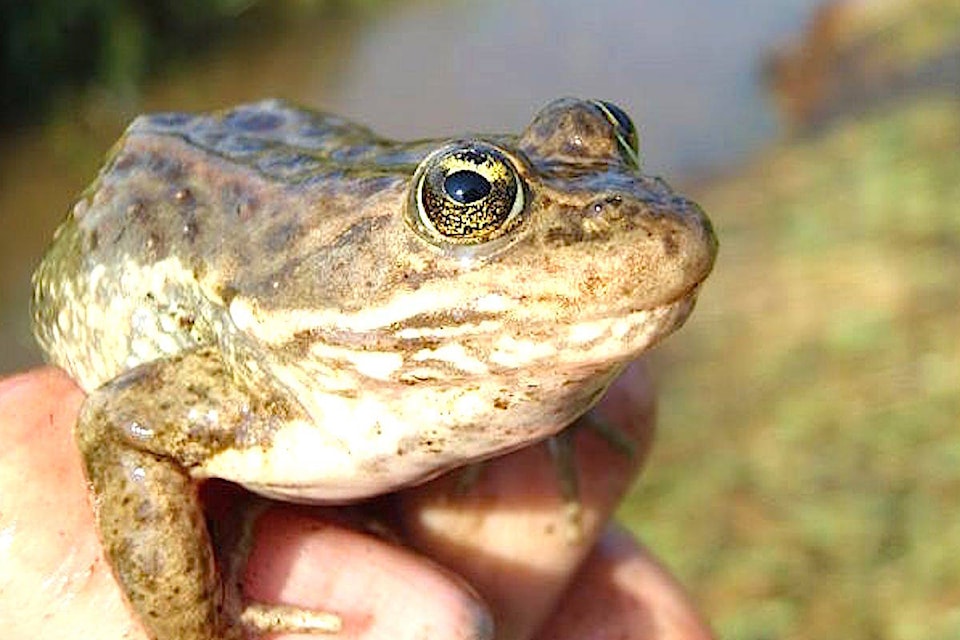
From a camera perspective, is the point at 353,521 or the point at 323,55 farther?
the point at 323,55

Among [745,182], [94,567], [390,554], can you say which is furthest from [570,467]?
[745,182]

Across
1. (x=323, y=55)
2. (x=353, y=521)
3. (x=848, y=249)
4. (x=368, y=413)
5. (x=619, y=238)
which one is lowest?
(x=323, y=55)

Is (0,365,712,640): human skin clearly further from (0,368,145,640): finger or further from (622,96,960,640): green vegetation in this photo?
(622,96,960,640): green vegetation

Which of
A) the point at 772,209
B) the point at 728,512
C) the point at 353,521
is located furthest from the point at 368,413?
the point at 772,209

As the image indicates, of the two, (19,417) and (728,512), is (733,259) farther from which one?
(19,417)

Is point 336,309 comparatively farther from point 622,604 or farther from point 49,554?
point 622,604

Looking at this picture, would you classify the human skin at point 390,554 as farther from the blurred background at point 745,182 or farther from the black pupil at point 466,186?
the blurred background at point 745,182

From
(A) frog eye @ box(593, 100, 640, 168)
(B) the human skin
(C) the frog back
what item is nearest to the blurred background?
(B) the human skin
